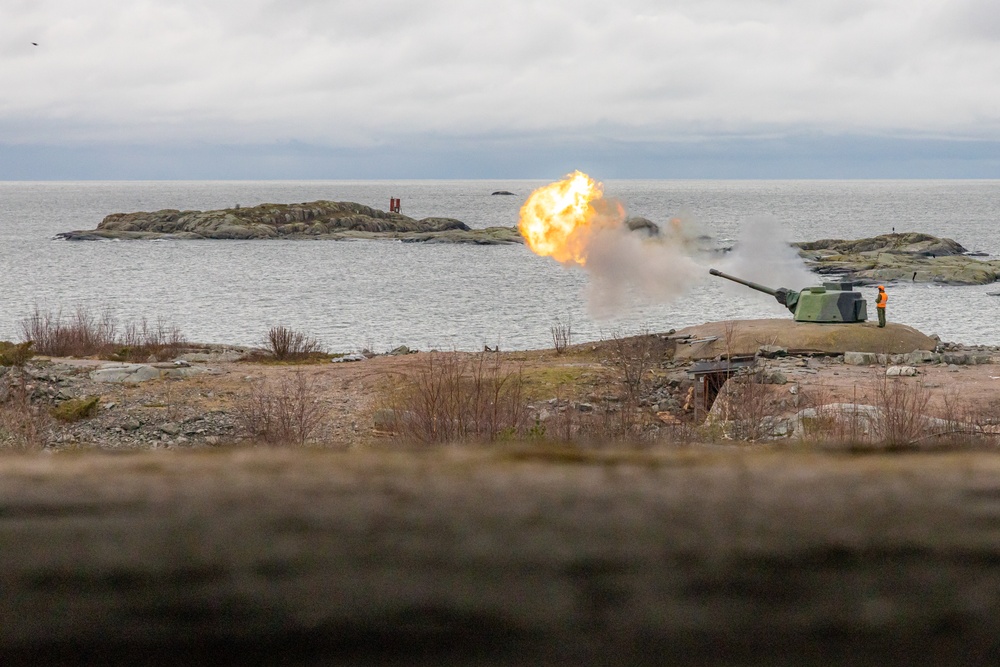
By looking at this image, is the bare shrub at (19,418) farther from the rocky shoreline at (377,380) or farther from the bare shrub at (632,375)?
the bare shrub at (632,375)

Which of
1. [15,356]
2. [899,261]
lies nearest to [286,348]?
[15,356]

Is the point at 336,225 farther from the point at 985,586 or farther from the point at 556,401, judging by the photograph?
the point at 985,586

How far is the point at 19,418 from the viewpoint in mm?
18094

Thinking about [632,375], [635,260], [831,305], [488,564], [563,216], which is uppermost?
[563,216]

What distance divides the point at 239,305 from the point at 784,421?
46.6 meters

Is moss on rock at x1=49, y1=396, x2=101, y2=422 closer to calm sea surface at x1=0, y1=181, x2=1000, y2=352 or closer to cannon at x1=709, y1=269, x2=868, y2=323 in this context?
calm sea surface at x1=0, y1=181, x2=1000, y2=352

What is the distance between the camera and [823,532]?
1.42m

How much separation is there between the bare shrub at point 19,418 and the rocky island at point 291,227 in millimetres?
92872

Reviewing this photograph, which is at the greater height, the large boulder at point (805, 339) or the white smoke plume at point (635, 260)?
the white smoke plume at point (635, 260)

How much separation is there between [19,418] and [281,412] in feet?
16.6

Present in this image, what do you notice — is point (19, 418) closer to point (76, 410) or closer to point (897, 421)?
point (76, 410)

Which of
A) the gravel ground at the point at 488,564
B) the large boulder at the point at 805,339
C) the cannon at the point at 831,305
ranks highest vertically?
the gravel ground at the point at 488,564

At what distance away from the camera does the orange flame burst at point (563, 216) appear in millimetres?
34250

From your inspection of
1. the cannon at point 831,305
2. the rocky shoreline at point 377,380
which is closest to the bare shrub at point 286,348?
the rocky shoreline at point 377,380
